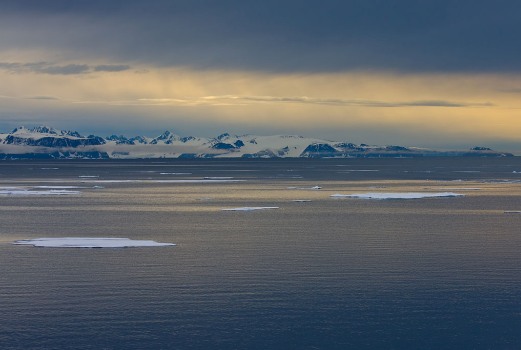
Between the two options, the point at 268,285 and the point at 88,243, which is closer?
the point at 268,285

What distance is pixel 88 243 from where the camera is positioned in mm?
40844

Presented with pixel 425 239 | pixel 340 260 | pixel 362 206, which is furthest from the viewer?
pixel 362 206

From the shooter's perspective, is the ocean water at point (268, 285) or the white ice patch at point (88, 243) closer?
the ocean water at point (268, 285)

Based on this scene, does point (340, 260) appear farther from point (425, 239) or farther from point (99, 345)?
point (99, 345)

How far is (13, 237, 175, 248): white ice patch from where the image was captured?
40156 mm

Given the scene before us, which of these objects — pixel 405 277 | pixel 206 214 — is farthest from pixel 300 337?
pixel 206 214

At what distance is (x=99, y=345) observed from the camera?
21750 mm

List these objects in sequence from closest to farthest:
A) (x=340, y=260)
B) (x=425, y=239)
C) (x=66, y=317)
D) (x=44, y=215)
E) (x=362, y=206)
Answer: (x=66, y=317) < (x=340, y=260) < (x=425, y=239) < (x=44, y=215) < (x=362, y=206)

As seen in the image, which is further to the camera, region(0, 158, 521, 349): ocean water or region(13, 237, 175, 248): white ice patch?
region(13, 237, 175, 248): white ice patch

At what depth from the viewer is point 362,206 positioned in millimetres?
67375

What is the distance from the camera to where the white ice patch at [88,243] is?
132 ft

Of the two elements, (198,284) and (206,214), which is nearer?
(198,284)

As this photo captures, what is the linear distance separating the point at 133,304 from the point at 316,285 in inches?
282

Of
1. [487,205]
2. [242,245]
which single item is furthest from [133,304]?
[487,205]
